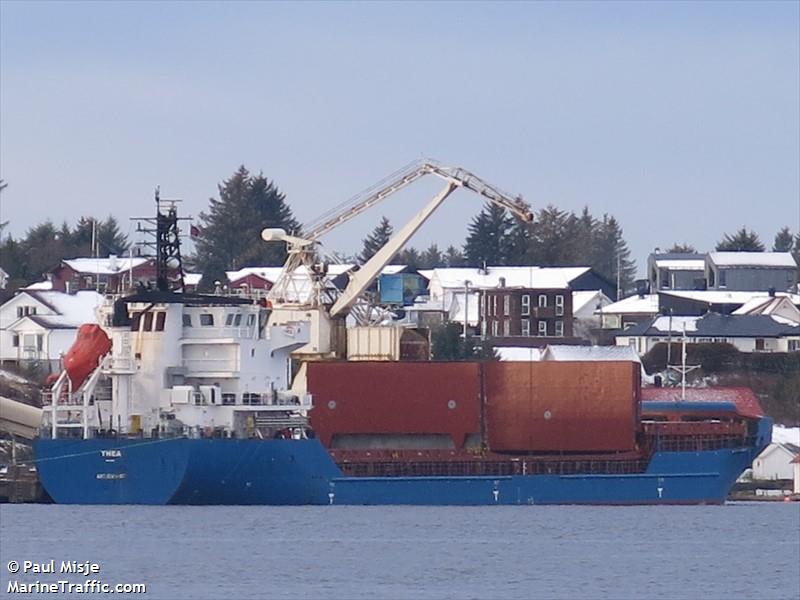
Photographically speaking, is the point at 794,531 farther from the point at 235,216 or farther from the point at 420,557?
the point at 235,216

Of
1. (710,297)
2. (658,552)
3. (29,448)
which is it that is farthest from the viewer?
(710,297)

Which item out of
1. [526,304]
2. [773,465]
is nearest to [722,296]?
[526,304]

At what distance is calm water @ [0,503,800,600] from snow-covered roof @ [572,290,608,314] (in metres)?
54.2

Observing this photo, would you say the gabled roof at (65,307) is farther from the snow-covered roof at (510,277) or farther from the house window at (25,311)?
the snow-covered roof at (510,277)

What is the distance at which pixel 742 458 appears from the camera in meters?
64.4

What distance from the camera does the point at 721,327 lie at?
330 feet

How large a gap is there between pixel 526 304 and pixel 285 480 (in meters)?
49.2

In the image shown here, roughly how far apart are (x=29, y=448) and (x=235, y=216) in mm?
67737

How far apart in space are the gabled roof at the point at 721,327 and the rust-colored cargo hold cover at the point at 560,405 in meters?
35.3

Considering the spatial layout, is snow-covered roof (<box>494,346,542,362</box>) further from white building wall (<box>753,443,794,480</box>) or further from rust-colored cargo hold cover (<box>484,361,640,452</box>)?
rust-colored cargo hold cover (<box>484,361,640,452</box>)

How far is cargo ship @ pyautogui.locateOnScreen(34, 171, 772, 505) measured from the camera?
60.3 m

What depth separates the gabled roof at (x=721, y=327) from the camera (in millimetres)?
99688

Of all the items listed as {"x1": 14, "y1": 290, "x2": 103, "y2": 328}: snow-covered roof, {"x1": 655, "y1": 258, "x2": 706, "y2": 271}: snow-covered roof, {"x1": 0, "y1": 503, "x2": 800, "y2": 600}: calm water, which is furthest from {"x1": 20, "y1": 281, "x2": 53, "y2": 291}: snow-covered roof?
{"x1": 0, "y1": 503, "x2": 800, "y2": 600}: calm water

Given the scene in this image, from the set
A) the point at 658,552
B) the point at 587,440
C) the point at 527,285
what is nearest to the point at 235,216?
the point at 527,285
